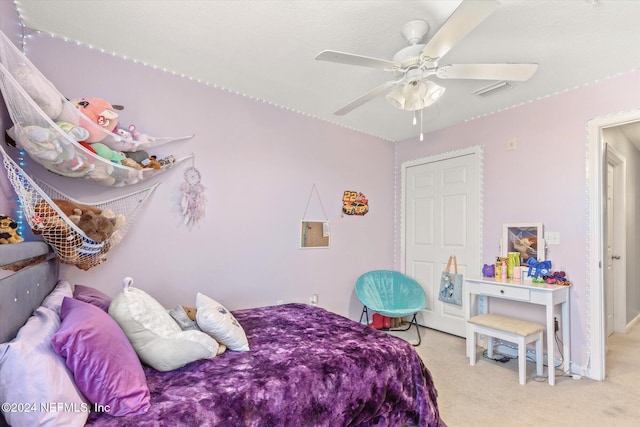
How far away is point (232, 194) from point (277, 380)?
187 centimetres

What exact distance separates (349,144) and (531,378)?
2862mm

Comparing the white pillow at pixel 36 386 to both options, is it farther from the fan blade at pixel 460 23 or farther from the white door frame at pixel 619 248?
the white door frame at pixel 619 248

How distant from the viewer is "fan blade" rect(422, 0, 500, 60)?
1.29 metres

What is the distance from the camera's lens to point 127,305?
57.3 inches

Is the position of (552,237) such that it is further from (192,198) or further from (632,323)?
(192,198)

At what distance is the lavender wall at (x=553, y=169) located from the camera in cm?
268

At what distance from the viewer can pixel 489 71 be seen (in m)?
1.81

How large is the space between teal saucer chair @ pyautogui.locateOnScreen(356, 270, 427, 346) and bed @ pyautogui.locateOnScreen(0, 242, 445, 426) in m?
1.66

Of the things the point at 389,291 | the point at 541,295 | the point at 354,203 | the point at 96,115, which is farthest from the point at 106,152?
the point at 541,295

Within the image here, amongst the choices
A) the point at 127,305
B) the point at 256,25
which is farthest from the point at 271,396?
the point at 256,25

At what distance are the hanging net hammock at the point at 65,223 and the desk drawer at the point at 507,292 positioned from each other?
301 centimetres

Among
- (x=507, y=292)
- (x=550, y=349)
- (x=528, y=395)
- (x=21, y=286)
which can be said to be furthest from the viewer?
(x=507, y=292)

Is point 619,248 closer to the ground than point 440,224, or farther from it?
closer to the ground

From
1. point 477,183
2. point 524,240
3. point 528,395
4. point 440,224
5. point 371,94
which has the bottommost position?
point 528,395
